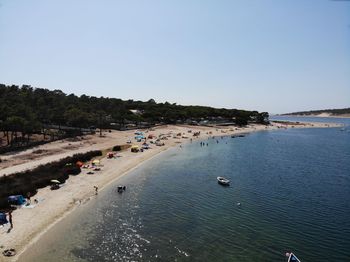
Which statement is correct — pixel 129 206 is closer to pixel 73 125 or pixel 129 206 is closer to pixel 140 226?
pixel 140 226

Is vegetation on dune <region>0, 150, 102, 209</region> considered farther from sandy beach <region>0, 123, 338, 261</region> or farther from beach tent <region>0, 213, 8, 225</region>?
beach tent <region>0, 213, 8, 225</region>

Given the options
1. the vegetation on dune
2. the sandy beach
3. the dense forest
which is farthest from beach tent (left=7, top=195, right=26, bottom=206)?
the dense forest

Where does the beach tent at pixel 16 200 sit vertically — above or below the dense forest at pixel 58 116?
below

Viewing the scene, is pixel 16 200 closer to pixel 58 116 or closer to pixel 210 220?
pixel 210 220

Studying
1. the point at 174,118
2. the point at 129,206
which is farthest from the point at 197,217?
the point at 174,118

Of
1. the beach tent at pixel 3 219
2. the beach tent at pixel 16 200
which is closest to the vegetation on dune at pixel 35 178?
the beach tent at pixel 16 200

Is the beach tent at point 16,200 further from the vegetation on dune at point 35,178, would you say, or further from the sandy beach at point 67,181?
the sandy beach at point 67,181
